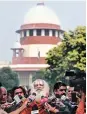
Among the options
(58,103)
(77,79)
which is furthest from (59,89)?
(77,79)

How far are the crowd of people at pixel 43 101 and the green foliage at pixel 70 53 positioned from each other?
62.0 feet

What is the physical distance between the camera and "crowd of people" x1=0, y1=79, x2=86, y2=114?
3.98 m

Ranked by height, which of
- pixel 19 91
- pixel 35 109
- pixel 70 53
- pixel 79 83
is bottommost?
pixel 35 109

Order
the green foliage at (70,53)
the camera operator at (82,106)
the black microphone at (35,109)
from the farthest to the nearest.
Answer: the green foliage at (70,53) < the black microphone at (35,109) < the camera operator at (82,106)

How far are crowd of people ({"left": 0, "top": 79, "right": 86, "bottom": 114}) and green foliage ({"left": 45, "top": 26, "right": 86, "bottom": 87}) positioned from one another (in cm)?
1889

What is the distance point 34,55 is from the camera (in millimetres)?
60594

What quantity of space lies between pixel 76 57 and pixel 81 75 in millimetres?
21698

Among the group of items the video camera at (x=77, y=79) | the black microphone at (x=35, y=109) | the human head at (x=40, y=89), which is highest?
the video camera at (x=77, y=79)

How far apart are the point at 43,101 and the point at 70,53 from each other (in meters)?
22.0

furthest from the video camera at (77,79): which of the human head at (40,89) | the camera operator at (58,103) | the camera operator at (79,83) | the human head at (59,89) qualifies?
the human head at (59,89)

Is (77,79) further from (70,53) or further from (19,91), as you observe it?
(70,53)

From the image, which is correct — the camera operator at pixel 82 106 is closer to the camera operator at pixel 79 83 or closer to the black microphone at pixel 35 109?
the camera operator at pixel 79 83

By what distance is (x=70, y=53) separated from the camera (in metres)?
26.2

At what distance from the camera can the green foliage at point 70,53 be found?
83.2ft
